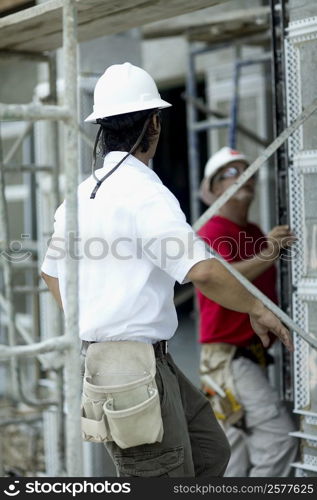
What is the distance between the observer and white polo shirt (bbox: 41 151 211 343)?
309 centimetres

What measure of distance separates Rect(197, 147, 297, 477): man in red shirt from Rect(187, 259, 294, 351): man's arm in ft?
5.03

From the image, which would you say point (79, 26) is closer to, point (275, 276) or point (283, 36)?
point (283, 36)

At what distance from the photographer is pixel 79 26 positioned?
4297 millimetres

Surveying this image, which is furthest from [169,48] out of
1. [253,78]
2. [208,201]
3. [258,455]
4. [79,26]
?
[258,455]

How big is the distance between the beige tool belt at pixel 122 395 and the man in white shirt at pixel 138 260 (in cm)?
6

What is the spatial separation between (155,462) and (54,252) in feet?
3.34

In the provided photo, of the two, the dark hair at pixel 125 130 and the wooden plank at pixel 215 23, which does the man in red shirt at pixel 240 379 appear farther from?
the wooden plank at pixel 215 23

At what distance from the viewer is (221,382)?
16.0 feet

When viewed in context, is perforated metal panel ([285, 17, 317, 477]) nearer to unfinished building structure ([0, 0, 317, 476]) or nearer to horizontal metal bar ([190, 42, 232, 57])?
unfinished building structure ([0, 0, 317, 476])

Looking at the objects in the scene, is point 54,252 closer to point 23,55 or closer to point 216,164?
point 23,55

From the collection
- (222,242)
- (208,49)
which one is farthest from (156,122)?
(208,49)

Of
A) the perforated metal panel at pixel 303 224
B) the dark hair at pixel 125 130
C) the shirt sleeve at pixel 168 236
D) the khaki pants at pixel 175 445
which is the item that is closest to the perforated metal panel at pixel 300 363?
the perforated metal panel at pixel 303 224

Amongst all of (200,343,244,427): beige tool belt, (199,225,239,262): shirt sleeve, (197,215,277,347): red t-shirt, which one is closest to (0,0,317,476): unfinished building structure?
(200,343,244,427): beige tool belt

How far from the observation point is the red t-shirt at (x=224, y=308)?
191 inches
